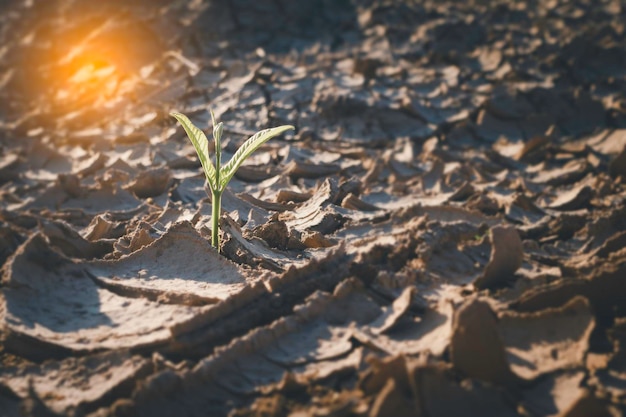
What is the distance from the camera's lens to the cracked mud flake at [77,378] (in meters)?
1.63

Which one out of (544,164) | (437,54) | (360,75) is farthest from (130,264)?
(437,54)

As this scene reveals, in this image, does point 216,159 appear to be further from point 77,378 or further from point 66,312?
point 77,378

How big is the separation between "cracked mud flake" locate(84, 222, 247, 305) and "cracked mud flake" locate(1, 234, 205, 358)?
4 cm

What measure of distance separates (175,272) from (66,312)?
34 centimetres

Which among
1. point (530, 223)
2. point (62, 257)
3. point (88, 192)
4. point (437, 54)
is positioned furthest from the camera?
point (437, 54)

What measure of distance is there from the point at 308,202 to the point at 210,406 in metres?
1.33

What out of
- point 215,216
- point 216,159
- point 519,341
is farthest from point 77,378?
point 519,341

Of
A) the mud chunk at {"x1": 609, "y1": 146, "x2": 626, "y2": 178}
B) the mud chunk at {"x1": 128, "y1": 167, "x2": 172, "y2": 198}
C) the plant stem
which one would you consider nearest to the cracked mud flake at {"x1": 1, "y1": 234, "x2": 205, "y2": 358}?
the plant stem

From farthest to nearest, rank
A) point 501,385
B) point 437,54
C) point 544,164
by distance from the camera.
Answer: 1. point 437,54
2. point 544,164
3. point 501,385

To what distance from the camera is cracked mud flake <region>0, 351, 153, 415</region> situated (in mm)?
1632

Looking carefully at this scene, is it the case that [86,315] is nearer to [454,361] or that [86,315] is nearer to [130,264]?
[130,264]

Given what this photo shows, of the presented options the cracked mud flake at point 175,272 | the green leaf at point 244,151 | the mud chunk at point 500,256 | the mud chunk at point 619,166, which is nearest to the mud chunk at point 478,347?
the mud chunk at point 500,256

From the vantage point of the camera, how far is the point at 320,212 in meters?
2.67

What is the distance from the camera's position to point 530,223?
2.80 m
